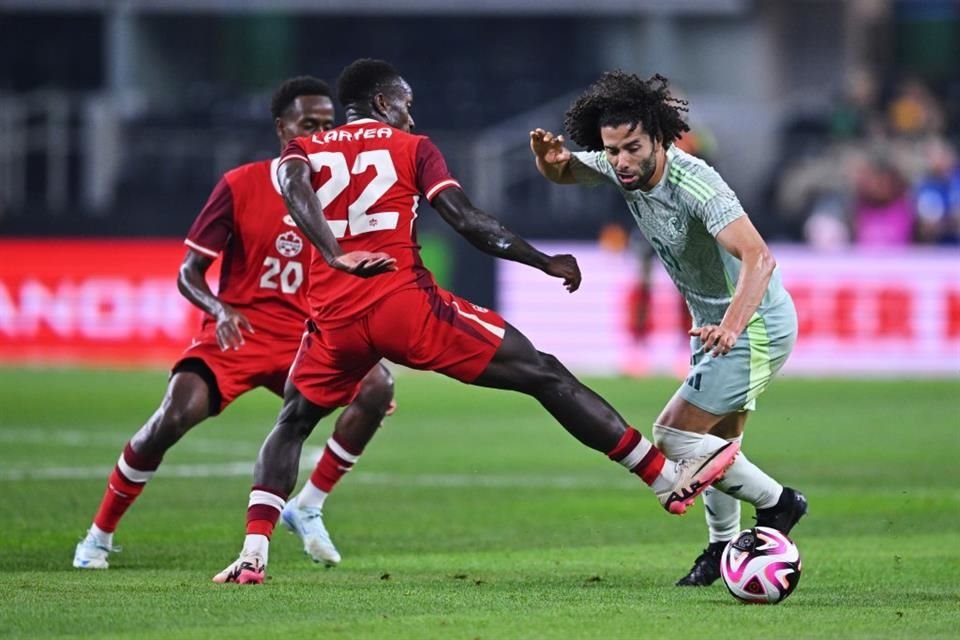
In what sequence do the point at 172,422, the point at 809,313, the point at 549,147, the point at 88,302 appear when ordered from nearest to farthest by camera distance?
the point at 549,147 → the point at 172,422 → the point at 809,313 → the point at 88,302

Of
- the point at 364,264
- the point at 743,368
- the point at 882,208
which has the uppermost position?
the point at 364,264

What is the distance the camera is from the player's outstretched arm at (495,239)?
7789 millimetres

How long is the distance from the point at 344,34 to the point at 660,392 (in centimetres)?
1373

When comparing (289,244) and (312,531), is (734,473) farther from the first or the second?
(289,244)

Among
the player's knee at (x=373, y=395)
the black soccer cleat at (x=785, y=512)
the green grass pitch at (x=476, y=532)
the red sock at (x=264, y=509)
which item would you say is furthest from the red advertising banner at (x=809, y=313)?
the red sock at (x=264, y=509)

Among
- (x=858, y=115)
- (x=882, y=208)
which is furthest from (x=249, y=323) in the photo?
(x=858, y=115)

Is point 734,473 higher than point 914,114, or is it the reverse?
point 734,473

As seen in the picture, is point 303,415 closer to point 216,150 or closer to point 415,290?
point 415,290

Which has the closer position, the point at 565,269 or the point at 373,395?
the point at 565,269

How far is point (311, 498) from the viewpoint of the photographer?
977 centimetres

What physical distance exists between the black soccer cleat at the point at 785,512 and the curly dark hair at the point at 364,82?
2.63 metres

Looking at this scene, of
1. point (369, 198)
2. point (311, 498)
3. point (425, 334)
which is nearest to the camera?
point (425, 334)

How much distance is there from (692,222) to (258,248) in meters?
2.67

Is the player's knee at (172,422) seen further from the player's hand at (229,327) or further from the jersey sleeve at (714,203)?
the jersey sleeve at (714,203)
